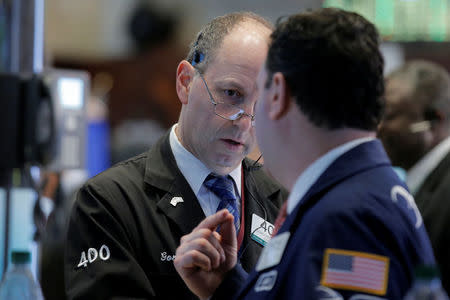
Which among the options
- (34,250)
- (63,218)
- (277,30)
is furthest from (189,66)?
(63,218)

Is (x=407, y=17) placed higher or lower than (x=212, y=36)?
lower

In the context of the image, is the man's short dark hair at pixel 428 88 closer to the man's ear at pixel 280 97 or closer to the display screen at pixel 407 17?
the man's ear at pixel 280 97

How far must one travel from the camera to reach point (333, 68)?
4.49 ft

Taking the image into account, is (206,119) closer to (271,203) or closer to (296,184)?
(271,203)

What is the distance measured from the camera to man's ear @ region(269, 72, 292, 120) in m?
1.41

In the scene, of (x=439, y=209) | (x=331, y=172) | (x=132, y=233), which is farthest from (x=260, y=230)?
(x=439, y=209)

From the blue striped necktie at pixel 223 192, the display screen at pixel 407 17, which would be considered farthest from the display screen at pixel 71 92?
the display screen at pixel 407 17

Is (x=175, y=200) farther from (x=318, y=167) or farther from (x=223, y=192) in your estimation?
(x=318, y=167)

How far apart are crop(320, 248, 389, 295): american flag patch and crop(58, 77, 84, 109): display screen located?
289 centimetres

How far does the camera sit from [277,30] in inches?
58.1

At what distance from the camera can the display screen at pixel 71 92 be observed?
3.91 meters

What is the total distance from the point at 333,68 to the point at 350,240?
1.12ft

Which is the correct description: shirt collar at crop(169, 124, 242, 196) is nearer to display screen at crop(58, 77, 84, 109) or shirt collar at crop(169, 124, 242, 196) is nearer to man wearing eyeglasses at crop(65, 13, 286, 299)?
man wearing eyeglasses at crop(65, 13, 286, 299)

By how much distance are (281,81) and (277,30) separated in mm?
129
